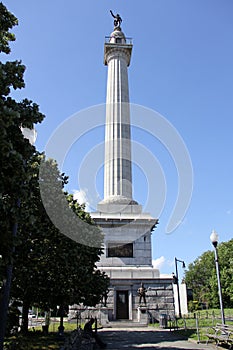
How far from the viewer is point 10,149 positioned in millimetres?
7109

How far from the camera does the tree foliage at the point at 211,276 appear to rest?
184ft

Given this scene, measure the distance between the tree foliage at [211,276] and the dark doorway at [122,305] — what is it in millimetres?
31800

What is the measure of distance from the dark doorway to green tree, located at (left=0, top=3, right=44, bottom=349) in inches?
843

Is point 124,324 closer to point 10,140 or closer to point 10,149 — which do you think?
point 10,140

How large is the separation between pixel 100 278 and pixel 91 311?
6.84 meters

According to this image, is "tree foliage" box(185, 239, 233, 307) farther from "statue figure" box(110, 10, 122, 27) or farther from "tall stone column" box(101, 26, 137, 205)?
"statue figure" box(110, 10, 122, 27)

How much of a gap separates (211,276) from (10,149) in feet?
241

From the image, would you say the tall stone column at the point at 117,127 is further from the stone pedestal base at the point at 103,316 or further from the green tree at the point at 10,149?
the green tree at the point at 10,149

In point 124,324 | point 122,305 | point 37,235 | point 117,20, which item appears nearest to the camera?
point 37,235

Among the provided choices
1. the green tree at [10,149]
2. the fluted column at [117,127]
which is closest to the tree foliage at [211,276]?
the fluted column at [117,127]

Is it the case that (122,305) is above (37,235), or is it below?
below

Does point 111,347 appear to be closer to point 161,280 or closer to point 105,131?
point 161,280

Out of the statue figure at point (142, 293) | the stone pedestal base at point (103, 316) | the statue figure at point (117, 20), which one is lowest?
the stone pedestal base at point (103, 316)

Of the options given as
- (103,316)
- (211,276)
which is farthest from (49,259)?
(211,276)
